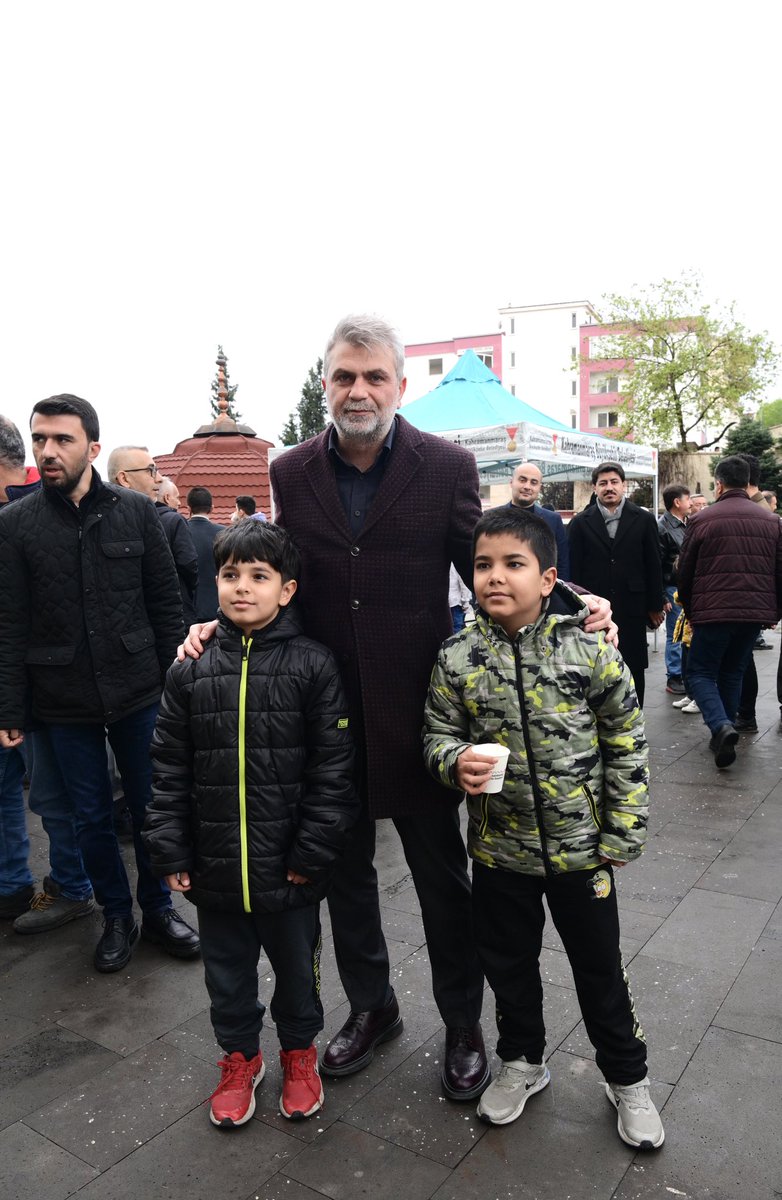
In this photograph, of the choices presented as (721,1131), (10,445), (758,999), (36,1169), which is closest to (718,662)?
(758,999)

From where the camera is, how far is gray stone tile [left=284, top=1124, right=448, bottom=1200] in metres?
2.04

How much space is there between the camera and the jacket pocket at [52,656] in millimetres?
3203

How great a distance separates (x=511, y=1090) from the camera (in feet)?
7.56

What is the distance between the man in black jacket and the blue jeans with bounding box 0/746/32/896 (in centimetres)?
69

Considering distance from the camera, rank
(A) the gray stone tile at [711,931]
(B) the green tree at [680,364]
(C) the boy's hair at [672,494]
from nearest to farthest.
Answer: (A) the gray stone tile at [711,931], (C) the boy's hair at [672,494], (B) the green tree at [680,364]

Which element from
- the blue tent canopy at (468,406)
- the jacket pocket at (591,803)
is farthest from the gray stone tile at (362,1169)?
the blue tent canopy at (468,406)

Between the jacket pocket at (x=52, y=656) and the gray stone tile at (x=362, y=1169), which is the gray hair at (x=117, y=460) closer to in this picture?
the jacket pocket at (x=52, y=656)

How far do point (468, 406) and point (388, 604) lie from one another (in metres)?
8.28

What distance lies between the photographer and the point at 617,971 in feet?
7.29

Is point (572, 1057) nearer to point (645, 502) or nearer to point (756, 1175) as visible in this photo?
point (756, 1175)

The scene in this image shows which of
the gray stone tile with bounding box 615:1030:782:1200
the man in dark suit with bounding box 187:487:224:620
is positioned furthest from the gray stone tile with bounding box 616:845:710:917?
the man in dark suit with bounding box 187:487:224:620

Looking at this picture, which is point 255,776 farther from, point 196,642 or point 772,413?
point 772,413

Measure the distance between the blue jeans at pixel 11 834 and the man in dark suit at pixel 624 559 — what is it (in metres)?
4.14

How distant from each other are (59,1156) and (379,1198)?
0.89m
